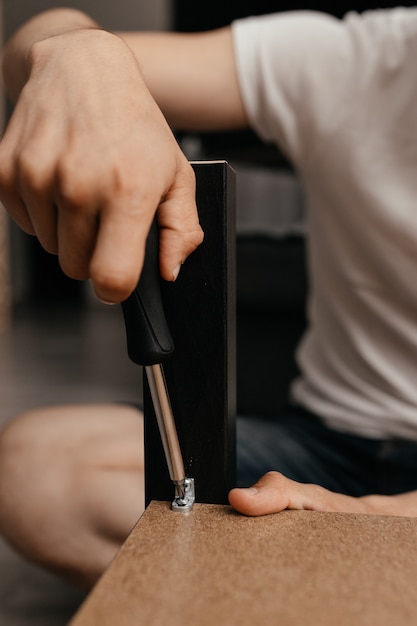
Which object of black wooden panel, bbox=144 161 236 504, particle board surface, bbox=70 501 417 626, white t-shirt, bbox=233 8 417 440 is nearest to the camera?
particle board surface, bbox=70 501 417 626

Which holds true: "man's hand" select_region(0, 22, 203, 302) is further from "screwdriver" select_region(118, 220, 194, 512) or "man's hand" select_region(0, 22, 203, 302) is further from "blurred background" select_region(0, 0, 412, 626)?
"blurred background" select_region(0, 0, 412, 626)

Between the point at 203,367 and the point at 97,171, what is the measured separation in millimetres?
126

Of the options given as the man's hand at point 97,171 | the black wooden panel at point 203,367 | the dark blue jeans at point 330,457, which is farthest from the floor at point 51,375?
the man's hand at point 97,171

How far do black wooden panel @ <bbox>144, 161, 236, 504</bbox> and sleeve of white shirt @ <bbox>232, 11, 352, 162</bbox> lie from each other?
43 cm

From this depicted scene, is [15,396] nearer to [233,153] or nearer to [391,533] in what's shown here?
[391,533]

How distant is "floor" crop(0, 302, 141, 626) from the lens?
2.57ft

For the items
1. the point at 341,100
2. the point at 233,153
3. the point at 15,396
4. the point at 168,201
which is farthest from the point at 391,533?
the point at 233,153

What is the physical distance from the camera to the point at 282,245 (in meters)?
1.36

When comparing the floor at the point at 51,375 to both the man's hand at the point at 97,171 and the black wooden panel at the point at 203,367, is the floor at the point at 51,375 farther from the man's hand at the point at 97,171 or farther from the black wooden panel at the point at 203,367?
the man's hand at the point at 97,171

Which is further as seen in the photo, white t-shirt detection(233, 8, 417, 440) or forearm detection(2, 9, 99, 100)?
white t-shirt detection(233, 8, 417, 440)

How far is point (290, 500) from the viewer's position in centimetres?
34

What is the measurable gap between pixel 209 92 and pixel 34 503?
0.47 metres

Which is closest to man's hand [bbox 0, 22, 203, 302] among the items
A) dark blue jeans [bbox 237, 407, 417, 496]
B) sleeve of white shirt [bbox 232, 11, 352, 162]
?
dark blue jeans [bbox 237, 407, 417, 496]

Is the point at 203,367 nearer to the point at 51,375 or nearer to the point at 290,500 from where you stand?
the point at 290,500
